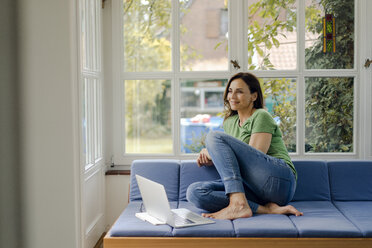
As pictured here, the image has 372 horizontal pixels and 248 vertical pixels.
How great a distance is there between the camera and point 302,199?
11.2ft

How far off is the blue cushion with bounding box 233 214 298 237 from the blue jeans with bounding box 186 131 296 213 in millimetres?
224

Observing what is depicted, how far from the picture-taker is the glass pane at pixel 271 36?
3846 millimetres

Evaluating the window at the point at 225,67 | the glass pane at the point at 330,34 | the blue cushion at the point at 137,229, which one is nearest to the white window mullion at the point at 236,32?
the window at the point at 225,67

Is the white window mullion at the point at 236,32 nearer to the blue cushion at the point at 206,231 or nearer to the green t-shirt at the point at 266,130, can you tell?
the green t-shirt at the point at 266,130

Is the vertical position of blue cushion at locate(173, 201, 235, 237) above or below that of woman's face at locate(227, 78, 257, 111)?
below

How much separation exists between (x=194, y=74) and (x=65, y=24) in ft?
4.49

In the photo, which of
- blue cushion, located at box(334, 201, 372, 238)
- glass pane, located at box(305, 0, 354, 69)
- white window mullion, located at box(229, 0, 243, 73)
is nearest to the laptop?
blue cushion, located at box(334, 201, 372, 238)

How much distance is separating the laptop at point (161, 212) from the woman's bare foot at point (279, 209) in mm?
443

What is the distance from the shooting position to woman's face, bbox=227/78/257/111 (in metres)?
3.32

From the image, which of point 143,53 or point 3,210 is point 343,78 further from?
point 3,210

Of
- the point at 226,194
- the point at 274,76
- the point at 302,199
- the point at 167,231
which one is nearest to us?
the point at 167,231

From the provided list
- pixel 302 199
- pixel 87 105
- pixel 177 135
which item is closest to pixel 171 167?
pixel 177 135

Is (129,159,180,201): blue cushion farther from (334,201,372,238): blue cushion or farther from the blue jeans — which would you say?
(334,201,372,238): blue cushion

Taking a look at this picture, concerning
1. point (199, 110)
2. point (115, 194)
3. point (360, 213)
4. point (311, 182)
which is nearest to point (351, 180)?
point (311, 182)
